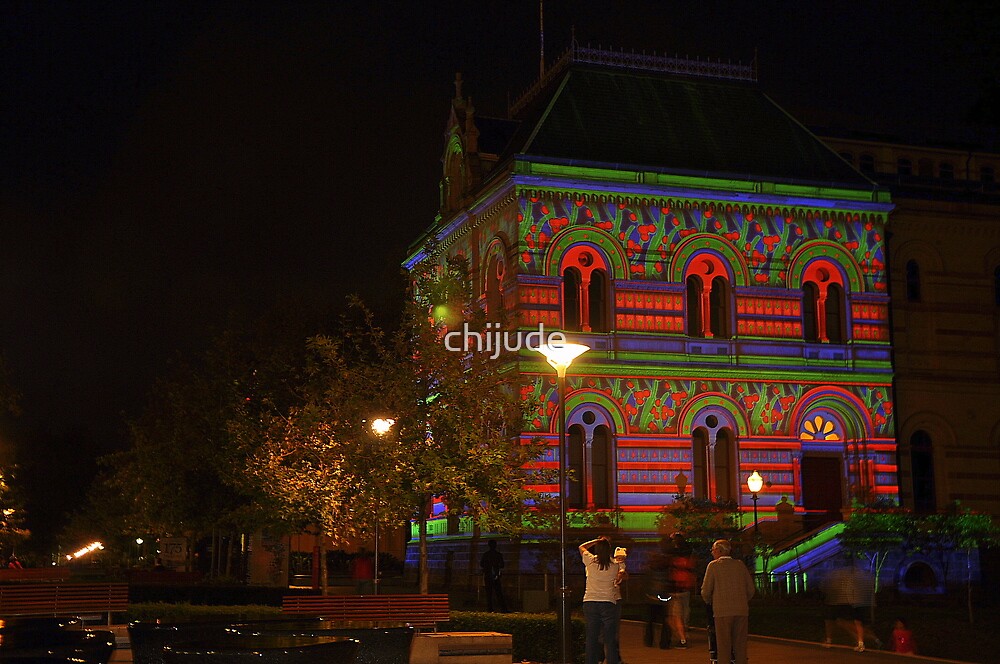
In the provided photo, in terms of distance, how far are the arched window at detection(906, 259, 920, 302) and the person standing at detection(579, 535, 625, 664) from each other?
33758 millimetres

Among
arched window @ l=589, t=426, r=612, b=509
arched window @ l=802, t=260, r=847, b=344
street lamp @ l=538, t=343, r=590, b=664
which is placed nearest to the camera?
street lamp @ l=538, t=343, r=590, b=664

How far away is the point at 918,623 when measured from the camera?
3209 cm

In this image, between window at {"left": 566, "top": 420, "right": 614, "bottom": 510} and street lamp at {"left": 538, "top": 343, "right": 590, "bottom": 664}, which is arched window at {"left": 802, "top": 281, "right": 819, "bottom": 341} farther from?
street lamp at {"left": 538, "top": 343, "right": 590, "bottom": 664}

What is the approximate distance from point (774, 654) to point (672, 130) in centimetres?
2688

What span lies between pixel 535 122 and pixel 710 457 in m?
13.2

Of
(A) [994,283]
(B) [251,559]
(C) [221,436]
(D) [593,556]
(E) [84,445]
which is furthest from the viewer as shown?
(E) [84,445]

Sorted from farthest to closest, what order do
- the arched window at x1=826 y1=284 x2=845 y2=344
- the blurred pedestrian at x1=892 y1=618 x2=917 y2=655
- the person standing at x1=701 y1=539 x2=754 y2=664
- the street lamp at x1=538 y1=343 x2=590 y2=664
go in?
the arched window at x1=826 y1=284 x2=845 y2=344
the blurred pedestrian at x1=892 y1=618 x2=917 y2=655
the street lamp at x1=538 y1=343 x2=590 y2=664
the person standing at x1=701 y1=539 x2=754 y2=664

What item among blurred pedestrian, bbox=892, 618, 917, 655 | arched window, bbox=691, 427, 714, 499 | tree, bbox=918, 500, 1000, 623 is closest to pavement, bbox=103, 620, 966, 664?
blurred pedestrian, bbox=892, 618, 917, 655

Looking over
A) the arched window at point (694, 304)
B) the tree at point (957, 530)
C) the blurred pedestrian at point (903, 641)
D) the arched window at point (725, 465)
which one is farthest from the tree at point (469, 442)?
the arched window at point (694, 304)

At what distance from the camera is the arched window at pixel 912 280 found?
166 feet

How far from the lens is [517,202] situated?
4475 centimetres

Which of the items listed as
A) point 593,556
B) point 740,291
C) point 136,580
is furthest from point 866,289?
point 593,556

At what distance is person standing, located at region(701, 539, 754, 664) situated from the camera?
64.1 feet

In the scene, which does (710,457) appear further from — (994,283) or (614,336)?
(994,283)
